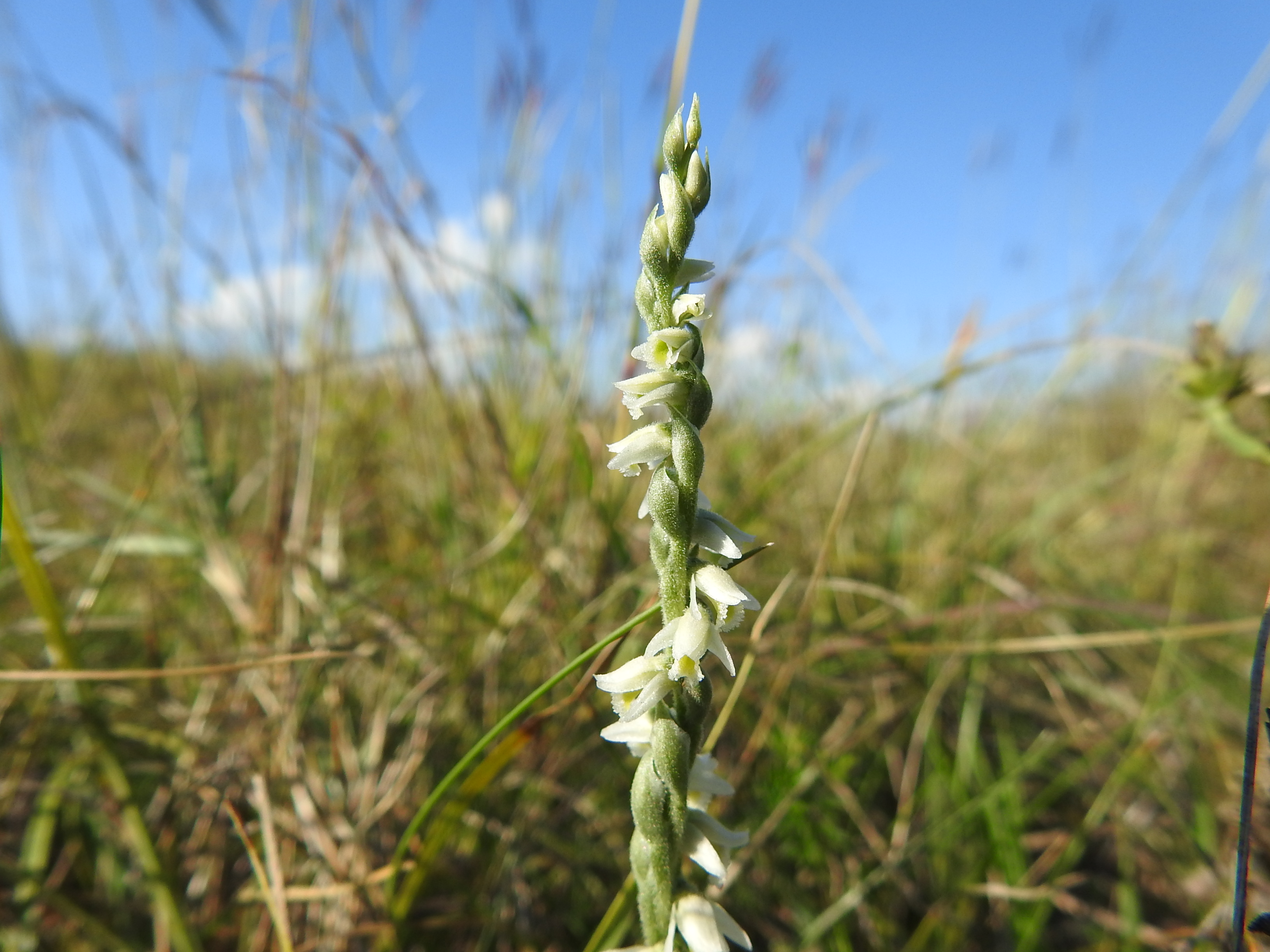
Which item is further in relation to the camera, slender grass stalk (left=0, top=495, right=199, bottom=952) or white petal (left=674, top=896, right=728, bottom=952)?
slender grass stalk (left=0, top=495, right=199, bottom=952)

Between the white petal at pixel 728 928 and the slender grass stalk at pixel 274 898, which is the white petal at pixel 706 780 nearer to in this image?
the white petal at pixel 728 928

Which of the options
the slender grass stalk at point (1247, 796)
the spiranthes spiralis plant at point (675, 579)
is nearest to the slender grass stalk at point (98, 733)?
the spiranthes spiralis plant at point (675, 579)

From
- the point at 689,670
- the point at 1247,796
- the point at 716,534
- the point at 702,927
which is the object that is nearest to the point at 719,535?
the point at 716,534

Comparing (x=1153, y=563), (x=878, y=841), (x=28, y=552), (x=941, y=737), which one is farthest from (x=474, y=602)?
(x=1153, y=563)

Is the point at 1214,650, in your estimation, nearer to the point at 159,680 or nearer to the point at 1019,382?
the point at 1019,382

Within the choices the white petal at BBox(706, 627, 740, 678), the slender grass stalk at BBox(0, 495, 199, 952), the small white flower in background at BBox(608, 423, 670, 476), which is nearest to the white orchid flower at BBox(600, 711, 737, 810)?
the white petal at BBox(706, 627, 740, 678)

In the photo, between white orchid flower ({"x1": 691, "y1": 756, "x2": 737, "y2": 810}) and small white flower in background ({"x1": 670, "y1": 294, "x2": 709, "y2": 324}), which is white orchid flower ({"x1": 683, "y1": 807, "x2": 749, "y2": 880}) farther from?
small white flower in background ({"x1": 670, "y1": 294, "x2": 709, "y2": 324})
